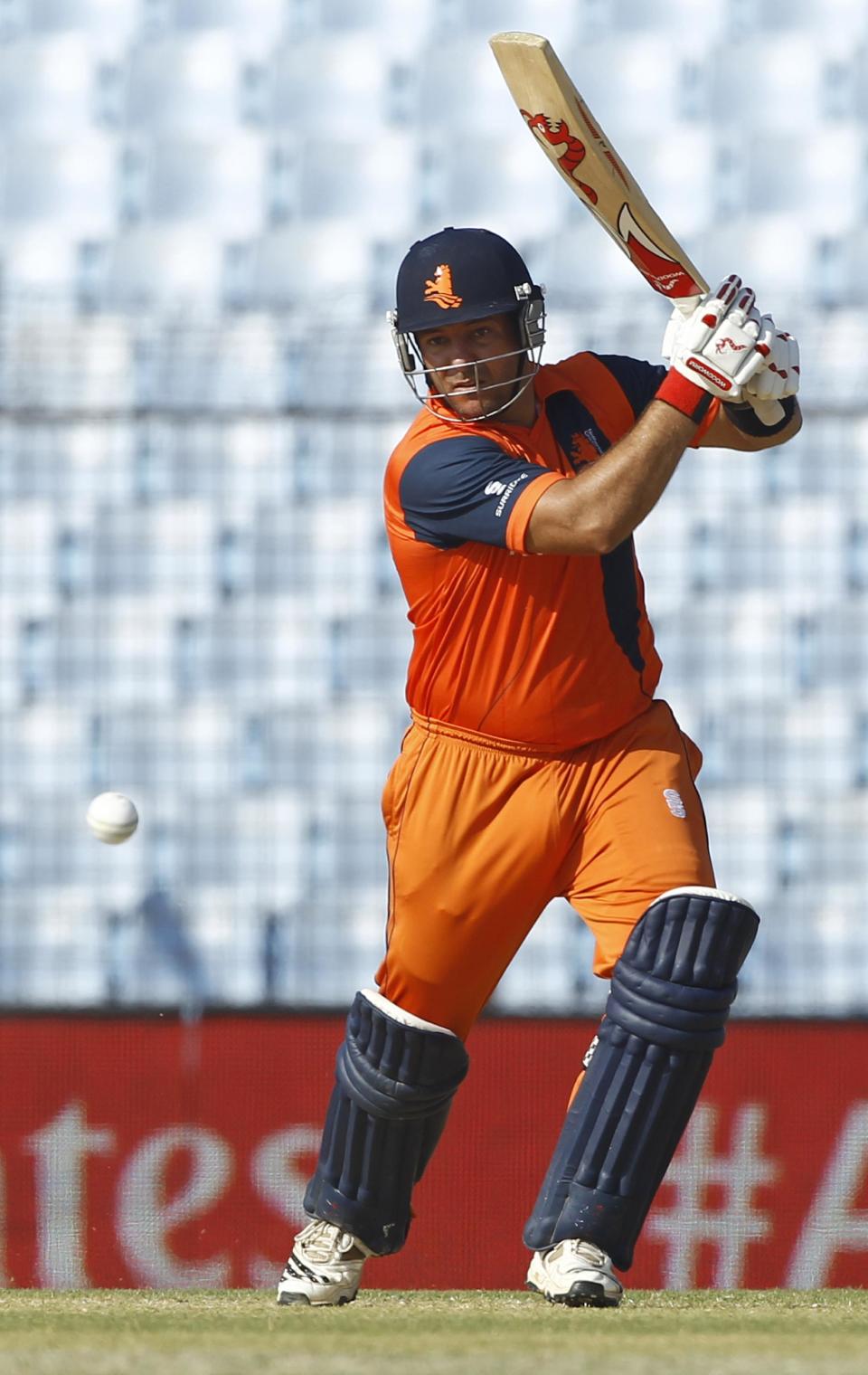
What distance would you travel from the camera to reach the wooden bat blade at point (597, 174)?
3248 mm

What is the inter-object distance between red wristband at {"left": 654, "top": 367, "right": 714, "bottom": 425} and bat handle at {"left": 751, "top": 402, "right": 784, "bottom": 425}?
305 millimetres

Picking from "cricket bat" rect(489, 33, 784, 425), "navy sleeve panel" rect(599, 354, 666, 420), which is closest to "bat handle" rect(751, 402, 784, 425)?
"cricket bat" rect(489, 33, 784, 425)

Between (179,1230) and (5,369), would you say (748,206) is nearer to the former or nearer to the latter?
(5,369)

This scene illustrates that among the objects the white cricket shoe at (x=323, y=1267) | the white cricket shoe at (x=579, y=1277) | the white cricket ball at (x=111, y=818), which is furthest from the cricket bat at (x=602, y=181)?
the white cricket ball at (x=111, y=818)

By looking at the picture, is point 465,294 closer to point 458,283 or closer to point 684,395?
point 458,283

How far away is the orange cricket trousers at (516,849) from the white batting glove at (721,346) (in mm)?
566

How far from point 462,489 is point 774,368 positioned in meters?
0.50

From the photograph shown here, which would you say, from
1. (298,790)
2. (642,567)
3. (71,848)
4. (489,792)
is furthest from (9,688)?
(489,792)

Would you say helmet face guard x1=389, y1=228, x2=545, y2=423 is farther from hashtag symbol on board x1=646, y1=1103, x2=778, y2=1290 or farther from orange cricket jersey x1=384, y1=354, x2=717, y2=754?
hashtag symbol on board x1=646, y1=1103, x2=778, y2=1290

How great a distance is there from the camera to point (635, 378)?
3.46 metres

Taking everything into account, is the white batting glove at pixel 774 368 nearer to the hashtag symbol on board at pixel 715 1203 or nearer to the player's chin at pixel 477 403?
the player's chin at pixel 477 403

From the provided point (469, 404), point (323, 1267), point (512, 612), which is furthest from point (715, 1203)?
point (469, 404)

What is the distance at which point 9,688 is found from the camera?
7.34 metres

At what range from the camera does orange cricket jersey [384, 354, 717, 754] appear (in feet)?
10.5
